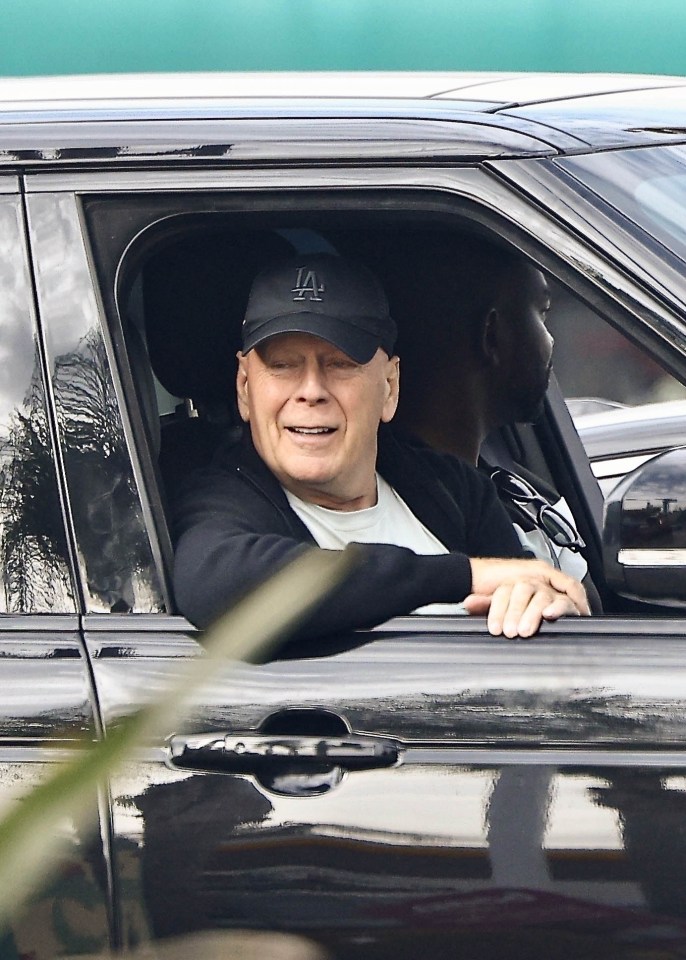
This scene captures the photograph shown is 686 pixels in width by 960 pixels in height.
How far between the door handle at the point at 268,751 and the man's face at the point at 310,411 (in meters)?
0.58

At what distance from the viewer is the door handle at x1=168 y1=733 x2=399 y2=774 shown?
1.59 metres

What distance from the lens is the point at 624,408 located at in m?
5.06

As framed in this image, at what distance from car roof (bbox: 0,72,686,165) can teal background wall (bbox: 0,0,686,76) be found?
4380 millimetres

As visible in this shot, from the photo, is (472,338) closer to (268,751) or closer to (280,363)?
(280,363)

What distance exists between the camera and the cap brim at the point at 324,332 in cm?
204

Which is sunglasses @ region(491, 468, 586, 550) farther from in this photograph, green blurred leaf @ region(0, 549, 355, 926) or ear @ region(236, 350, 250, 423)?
green blurred leaf @ region(0, 549, 355, 926)

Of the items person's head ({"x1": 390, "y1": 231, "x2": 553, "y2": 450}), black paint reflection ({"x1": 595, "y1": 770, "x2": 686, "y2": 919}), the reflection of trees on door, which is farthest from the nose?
black paint reflection ({"x1": 595, "y1": 770, "x2": 686, "y2": 919})

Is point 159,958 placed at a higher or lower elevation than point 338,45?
lower

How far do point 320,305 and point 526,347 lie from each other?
0.83 meters

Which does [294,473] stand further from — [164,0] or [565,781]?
[164,0]

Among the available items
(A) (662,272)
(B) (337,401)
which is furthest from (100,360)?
(A) (662,272)

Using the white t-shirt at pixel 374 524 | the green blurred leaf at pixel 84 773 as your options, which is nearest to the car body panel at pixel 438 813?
the white t-shirt at pixel 374 524

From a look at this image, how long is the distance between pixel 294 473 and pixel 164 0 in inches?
192

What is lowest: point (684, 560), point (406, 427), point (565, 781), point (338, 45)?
point (565, 781)
